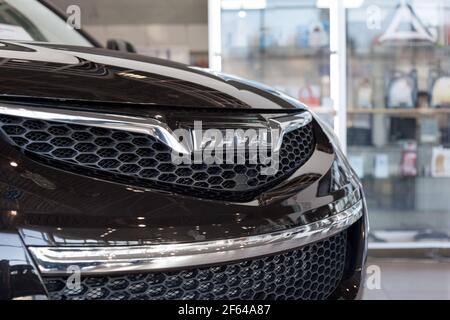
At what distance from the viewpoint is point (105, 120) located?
0.90 meters

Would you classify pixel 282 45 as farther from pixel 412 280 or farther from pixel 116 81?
pixel 116 81

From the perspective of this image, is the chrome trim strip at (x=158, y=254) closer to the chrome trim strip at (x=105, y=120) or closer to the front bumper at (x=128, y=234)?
the front bumper at (x=128, y=234)

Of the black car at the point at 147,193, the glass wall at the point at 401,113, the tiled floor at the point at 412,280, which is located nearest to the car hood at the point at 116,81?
the black car at the point at 147,193

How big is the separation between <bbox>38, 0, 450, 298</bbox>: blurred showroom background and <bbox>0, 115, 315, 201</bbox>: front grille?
300cm

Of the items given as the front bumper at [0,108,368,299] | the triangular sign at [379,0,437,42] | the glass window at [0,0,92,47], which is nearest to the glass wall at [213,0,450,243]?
the triangular sign at [379,0,437,42]

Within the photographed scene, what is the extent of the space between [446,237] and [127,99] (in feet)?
11.9

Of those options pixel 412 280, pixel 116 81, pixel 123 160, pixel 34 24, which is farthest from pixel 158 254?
pixel 412 280

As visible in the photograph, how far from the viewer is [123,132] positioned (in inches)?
36.1

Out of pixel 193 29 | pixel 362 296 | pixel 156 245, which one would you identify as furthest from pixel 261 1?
pixel 156 245

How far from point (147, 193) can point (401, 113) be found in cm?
354

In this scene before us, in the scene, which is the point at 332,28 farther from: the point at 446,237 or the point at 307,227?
the point at 307,227

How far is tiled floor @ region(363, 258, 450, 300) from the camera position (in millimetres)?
3020

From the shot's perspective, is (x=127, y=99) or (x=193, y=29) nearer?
(x=127, y=99)

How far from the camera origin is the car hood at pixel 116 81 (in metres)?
0.91
